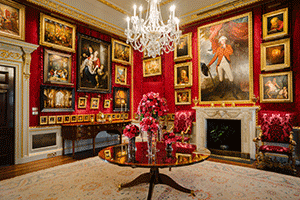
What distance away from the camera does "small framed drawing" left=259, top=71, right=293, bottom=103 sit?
5.09 m

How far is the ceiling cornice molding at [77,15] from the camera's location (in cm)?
570

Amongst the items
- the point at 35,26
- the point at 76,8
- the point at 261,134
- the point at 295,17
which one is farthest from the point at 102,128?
the point at 295,17

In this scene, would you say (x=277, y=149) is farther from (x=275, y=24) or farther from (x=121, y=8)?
(x=121, y=8)

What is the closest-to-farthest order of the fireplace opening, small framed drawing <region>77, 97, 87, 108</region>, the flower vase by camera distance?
the flower vase
the fireplace opening
small framed drawing <region>77, 97, 87, 108</region>

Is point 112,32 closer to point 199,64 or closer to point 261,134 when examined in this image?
point 199,64

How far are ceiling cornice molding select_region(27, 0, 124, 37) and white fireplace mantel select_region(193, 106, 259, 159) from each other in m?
4.55

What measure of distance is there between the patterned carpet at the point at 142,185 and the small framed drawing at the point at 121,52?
4683 mm

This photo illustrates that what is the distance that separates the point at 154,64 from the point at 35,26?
4.36 m

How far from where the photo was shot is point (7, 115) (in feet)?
16.4

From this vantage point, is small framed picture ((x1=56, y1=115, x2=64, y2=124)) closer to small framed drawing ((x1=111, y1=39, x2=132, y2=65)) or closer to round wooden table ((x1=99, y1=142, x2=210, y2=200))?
small framed drawing ((x1=111, y1=39, x2=132, y2=65))

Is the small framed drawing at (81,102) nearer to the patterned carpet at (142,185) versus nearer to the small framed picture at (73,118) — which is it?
the small framed picture at (73,118)

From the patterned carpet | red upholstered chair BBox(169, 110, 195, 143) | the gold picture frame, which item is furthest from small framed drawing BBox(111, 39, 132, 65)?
the patterned carpet

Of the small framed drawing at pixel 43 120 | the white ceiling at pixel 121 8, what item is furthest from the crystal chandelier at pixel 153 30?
the small framed drawing at pixel 43 120

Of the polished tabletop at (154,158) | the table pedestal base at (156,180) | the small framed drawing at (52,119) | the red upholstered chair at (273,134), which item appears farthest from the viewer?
the small framed drawing at (52,119)
